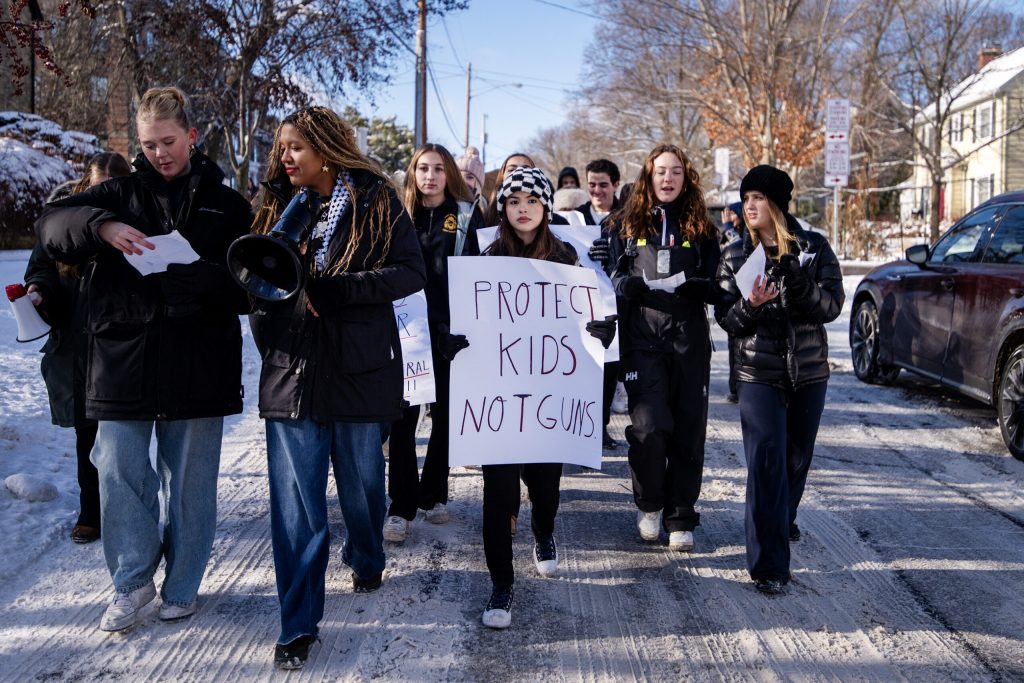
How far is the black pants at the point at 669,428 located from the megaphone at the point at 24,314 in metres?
2.86

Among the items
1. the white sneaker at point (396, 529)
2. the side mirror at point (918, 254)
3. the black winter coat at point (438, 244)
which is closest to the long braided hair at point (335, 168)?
the black winter coat at point (438, 244)

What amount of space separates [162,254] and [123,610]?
149 cm

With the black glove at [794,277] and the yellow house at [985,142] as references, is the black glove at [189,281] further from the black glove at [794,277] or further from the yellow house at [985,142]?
the yellow house at [985,142]

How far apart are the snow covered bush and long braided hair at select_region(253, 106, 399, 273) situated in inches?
646

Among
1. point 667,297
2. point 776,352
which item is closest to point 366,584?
point 667,297

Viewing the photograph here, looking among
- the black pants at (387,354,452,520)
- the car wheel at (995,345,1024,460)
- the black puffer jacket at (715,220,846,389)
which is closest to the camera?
the black puffer jacket at (715,220,846,389)

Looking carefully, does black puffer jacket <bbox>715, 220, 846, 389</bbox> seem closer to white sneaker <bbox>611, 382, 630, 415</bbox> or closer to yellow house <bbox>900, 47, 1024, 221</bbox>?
white sneaker <bbox>611, 382, 630, 415</bbox>

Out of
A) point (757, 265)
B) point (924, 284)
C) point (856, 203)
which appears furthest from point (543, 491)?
point (856, 203)

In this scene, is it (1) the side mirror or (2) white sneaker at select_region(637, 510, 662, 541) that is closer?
(2) white sneaker at select_region(637, 510, 662, 541)

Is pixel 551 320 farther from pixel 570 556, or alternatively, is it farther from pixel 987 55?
pixel 987 55

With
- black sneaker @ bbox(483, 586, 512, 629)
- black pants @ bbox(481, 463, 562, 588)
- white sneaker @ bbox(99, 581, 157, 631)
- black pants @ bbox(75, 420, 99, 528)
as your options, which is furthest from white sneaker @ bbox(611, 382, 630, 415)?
white sneaker @ bbox(99, 581, 157, 631)

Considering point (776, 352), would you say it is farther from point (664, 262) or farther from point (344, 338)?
point (344, 338)

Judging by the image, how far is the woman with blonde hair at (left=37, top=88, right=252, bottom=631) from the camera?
12.3 feet

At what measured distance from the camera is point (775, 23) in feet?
90.6
